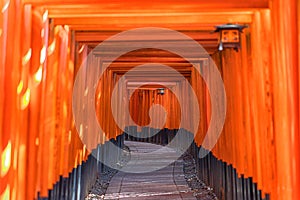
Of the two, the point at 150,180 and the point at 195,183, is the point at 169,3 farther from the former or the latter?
the point at 150,180

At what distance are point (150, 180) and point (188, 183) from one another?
3.24 feet

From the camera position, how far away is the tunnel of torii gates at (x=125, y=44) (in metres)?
2.62

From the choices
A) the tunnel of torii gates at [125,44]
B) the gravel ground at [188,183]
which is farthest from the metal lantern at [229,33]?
the gravel ground at [188,183]

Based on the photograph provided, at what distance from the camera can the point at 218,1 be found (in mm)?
3449

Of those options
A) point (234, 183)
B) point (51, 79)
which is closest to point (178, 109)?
point (234, 183)

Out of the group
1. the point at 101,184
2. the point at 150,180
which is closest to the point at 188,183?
the point at 150,180

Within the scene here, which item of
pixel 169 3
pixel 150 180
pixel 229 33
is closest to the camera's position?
pixel 169 3

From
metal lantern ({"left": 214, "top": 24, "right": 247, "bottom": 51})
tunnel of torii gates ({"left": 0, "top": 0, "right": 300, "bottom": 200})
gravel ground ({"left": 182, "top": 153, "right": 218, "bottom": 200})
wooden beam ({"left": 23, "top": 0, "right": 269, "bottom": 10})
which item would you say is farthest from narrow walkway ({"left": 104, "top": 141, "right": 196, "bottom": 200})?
wooden beam ({"left": 23, "top": 0, "right": 269, "bottom": 10})

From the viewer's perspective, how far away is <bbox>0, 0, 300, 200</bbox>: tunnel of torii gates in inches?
103

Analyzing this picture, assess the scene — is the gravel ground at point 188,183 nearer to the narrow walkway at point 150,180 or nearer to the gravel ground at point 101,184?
the gravel ground at point 101,184

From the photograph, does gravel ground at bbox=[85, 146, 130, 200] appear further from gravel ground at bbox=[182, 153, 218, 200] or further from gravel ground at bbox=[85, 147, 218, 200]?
gravel ground at bbox=[182, 153, 218, 200]

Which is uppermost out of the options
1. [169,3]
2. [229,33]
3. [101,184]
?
[169,3]

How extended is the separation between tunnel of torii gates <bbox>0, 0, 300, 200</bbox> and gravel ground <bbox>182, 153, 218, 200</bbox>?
1.67 metres

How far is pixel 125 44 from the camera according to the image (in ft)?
19.4
